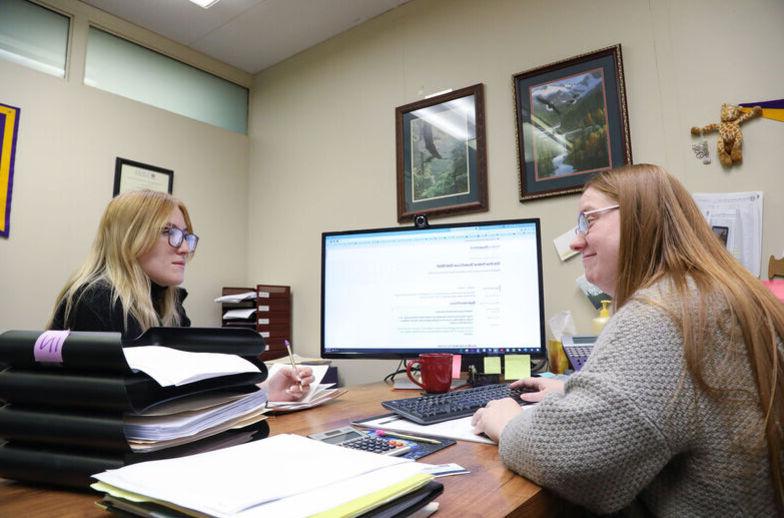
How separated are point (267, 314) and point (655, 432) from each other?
1.94 metres

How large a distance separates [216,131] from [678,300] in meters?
2.58

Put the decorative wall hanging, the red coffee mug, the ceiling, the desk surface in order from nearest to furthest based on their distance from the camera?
the desk surface, the red coffee mug, the decorative wall hanging, the ceiling

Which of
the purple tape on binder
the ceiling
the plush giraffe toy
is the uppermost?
the ceiling

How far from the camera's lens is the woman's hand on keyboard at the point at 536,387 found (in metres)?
0.97

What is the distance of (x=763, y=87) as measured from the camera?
52.6 inches

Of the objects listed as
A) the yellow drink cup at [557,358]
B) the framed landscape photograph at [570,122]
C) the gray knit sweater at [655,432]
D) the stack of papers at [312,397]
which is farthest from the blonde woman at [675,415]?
the framed landscape photograph at [570,122]

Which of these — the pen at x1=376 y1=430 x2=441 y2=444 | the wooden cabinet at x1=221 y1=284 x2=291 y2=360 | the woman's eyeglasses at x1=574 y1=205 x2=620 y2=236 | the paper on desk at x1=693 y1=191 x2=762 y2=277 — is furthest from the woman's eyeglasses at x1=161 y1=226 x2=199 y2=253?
the paper on desk at x1=693 y1=191 x2=762 y2=277

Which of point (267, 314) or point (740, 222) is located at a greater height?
point (740, 222)

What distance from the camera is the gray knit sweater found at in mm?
542

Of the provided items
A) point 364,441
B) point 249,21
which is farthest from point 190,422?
point 249,21

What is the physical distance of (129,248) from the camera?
138 centimetres

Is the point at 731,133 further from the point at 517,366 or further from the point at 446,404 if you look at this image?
the point at 446,404

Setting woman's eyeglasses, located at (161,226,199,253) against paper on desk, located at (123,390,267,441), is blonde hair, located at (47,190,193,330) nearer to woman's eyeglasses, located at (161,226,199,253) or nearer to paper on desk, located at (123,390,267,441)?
woman's eyeglasses, located at (161,226,199,253)

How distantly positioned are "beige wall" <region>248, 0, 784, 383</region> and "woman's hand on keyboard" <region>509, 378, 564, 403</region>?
0.62m
